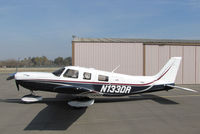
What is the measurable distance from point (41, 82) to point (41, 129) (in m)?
2.43

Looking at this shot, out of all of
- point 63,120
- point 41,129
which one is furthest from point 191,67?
point 41,129

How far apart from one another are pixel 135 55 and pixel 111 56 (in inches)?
82.2

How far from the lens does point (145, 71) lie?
12562mm

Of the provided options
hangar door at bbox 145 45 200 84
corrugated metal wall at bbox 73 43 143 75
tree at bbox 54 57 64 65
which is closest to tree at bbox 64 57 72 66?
tree at bbox 54 57 64 65

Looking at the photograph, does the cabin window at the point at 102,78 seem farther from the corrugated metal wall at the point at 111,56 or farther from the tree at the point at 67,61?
the tree at the point at 67,61

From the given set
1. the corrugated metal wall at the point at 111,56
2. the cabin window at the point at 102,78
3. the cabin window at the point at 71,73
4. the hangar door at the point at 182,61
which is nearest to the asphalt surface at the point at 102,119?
the cabin window at the point at 102,78

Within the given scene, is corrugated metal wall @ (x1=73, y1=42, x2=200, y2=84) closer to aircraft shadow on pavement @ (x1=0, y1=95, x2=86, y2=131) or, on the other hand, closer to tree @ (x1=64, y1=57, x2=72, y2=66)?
aircraft shadow on pavement @ (x1=0, y1=95, x2=86, y2=131)

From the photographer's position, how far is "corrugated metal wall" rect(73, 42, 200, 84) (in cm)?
1224

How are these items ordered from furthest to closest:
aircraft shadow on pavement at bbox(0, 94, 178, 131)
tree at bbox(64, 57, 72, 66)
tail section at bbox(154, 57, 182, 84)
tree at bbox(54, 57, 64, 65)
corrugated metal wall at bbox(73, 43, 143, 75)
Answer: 1. tree at bbox(54, 57, 64, 65)
2. tree at bbox(64, 57, 72, 66)
3. corrugated metal wall at bbox(73, 43, 143, 75)
4. tail section at bbox(154, 57, 182, 84)
5. aircraft shadow on pavement at bbox(0, 94, 178, 131)

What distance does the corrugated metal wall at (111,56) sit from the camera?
12.2m

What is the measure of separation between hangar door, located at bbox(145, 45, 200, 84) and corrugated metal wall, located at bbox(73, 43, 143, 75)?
2.66 feet

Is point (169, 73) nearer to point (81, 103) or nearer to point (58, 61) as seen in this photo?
point (81, 103)

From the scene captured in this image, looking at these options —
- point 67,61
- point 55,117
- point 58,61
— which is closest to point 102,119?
point 55,117

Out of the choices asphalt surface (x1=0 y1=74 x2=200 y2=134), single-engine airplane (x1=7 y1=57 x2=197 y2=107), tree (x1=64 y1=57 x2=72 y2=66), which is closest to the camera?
asphalt surface (x1=0 y1=74 x2=200 y2=134)
